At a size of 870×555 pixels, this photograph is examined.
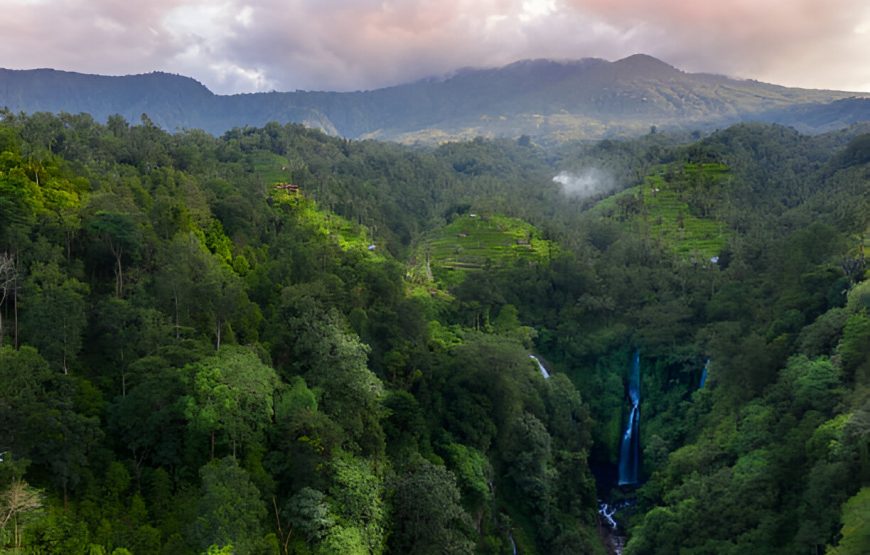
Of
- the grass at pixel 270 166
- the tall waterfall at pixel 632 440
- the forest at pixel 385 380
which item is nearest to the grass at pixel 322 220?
the grass at pixel 270 166

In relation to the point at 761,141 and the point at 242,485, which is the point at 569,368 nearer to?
the point at 242,485

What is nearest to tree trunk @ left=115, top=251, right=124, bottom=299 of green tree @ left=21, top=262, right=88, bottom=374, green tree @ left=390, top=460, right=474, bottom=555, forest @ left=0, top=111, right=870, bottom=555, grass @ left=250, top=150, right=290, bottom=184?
forest @ left=0, top=111, right=870, bottom=555

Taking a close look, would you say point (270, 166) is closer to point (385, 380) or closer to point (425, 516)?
point (385, 380)

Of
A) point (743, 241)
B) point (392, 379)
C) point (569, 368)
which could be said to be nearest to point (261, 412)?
point (392, 379)

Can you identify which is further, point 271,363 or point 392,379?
point 392,379

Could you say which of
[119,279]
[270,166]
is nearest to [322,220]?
[270,166]

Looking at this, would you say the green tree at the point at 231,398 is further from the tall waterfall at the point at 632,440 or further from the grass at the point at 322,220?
the tall waterfall at the point at 632,440
